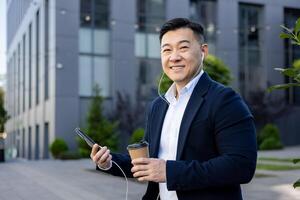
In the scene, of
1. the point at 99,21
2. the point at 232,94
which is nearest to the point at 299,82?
the point at 232,94

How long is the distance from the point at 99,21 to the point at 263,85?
12224mm

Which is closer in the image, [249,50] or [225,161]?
[225,161]

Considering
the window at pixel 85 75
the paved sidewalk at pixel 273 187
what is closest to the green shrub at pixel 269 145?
the window at pixel 85 75

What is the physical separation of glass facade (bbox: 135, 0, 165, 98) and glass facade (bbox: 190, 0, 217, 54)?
239cm

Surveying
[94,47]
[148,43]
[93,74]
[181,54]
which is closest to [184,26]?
[181,54]

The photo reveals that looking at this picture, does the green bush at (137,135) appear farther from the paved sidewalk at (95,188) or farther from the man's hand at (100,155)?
the man's hand at (100,155)

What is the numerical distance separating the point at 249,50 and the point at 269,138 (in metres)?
6.74

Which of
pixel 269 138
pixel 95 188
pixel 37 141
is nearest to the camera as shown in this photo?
pixel 95 188

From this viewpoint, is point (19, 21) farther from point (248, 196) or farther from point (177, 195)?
point (177, 195)

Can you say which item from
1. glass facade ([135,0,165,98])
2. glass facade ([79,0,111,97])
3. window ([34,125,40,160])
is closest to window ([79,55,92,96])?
glass facade ([79,0,111,97])

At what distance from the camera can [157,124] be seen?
96.5 inches

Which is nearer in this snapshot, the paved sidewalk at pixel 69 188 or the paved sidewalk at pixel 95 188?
the paved sidewalk at pixel 95 188

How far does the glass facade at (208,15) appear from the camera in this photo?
32.4 metres

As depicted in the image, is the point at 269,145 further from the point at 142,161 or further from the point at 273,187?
the point at 142,161
